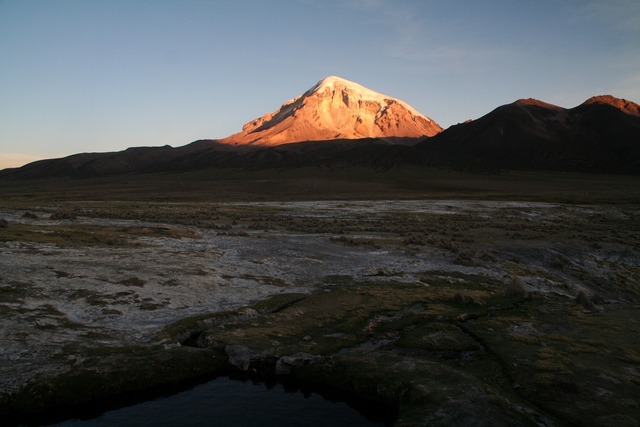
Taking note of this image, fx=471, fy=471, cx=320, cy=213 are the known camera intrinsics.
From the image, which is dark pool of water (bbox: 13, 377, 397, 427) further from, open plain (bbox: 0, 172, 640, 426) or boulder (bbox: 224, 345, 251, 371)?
boulder (bbox: 224, 345, 251, 371)

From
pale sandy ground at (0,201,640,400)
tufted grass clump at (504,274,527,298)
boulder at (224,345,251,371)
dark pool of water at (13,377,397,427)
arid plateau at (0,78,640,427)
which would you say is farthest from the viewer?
tufted grass clump at (504,274,527,298)

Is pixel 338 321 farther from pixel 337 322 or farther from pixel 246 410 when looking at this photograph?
pixel 246 410

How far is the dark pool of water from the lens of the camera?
13008 mm

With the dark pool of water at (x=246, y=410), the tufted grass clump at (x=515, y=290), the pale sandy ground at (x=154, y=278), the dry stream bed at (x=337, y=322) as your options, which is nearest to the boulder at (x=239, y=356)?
the dry stream bed at (x=337, y=322)

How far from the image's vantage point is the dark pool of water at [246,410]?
13.0m

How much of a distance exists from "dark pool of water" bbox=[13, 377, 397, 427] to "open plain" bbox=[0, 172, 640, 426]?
2.14 feet

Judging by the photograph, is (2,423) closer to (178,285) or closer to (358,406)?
(358,406)

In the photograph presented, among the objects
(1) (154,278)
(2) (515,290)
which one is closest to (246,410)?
(1) (154,278)

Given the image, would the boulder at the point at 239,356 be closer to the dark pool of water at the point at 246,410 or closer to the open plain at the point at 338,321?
the open plain at the point at 338,321

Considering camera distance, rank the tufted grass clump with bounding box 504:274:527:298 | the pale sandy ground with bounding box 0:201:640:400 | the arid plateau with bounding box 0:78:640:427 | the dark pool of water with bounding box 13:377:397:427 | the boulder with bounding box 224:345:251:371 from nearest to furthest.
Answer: the dark pool of water with bounding box 13:377:397:427 < the arid plateau with bounding box 0:78:640:427 < the boulder with bounding box 224:345:251:371 < the pale sandy ground with bounding box 0:201:640:400 < the tufted grass clump with bounding box 504:274:527:298

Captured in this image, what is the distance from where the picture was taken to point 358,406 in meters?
14.2

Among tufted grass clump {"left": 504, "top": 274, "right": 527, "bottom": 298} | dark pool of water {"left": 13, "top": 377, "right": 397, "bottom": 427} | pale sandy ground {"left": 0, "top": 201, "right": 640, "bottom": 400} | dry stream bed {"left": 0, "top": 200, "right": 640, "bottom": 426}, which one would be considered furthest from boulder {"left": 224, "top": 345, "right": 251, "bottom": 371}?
tufted grass clump {"left": 504, "top": 274, "right": 527, "bottom": 298}

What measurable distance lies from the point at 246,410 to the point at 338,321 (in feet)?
23.4

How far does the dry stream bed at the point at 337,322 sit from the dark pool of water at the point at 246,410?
0.70 m
